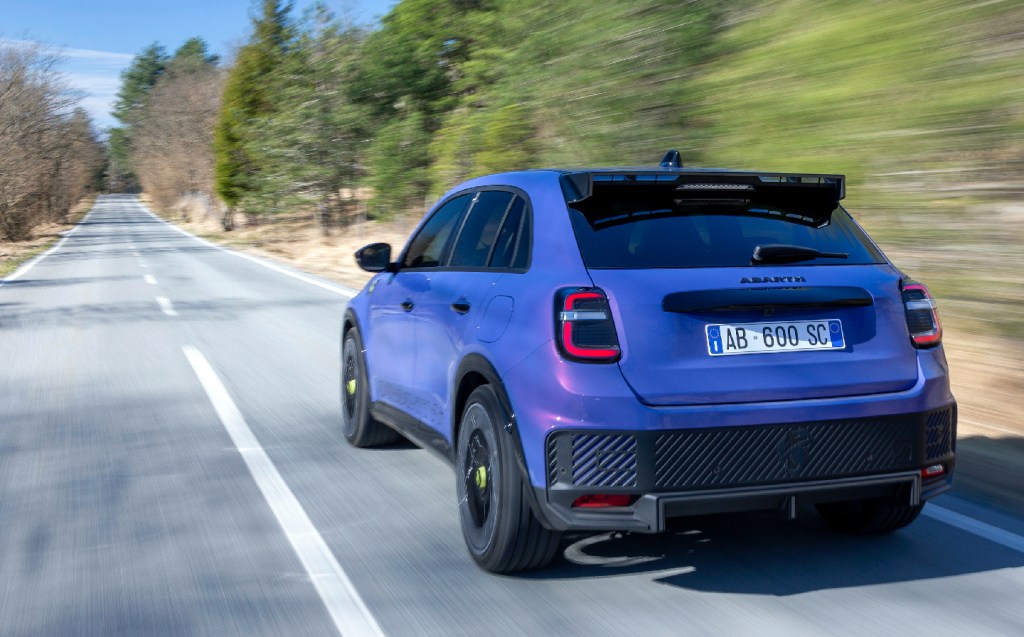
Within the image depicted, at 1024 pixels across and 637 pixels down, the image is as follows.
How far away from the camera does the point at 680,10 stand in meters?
15.8

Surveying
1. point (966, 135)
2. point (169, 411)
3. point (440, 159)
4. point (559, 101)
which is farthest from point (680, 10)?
point (440, 159)

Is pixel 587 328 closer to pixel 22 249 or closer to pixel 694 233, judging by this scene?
pixel 694 233

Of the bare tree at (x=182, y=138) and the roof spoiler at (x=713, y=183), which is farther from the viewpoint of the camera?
the bare tree at (x=182, y=138)

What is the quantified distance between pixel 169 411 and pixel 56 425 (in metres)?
0.77

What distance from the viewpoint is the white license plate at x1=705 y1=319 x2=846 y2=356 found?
3.65m

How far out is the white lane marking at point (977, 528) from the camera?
175 inches

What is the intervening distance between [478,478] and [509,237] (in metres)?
1.01

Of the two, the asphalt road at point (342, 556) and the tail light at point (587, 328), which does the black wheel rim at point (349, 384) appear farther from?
the tail light at point (587, 328)

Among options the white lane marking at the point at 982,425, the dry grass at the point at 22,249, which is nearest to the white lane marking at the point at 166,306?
the dry grass at the point at 22,249

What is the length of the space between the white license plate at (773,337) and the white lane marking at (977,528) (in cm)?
140

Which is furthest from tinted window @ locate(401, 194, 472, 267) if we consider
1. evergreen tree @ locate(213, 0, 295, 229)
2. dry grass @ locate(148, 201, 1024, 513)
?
evergreen tree @ locate(213, 0, 295, 229)

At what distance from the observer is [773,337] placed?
12.1ft

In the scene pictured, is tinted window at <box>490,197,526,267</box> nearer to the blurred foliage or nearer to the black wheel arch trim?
the black wheel arch trim

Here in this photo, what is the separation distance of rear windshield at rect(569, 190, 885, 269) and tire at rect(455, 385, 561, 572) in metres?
0.73
